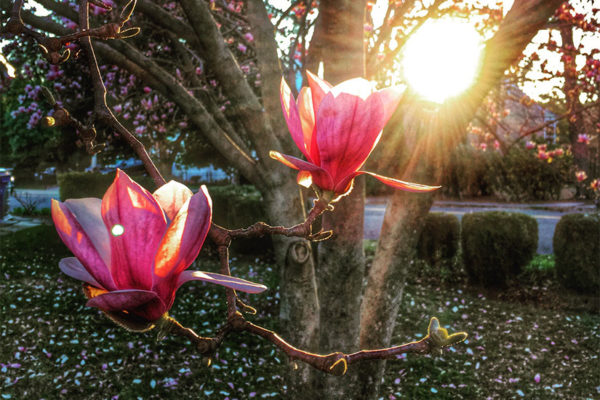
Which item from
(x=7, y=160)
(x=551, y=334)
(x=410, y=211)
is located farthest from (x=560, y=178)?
(x=7, y=160)

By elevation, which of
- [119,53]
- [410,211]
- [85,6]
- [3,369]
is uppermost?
[119,53]

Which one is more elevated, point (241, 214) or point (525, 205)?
point (241, 214)

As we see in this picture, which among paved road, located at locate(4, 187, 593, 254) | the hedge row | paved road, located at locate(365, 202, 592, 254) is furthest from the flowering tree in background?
paved road, located at locate(4, 187, 593, 254)

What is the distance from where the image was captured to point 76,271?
0.57 meters

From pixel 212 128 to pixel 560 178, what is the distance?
18.8 meters

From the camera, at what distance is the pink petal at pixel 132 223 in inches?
20.4

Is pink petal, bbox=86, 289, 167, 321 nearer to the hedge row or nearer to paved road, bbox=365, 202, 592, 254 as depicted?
the hedge row

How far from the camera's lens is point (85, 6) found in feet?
2.54

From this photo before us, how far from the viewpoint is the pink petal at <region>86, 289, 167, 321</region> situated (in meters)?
0.49

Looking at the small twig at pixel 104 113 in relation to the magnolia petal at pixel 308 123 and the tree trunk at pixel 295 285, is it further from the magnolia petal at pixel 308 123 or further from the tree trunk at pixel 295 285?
the tree trunk at pixel 295 285

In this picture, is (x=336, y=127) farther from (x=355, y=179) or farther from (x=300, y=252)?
(x=300, y=252)

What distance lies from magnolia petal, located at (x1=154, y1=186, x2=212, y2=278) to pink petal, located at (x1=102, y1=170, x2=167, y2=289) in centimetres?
2

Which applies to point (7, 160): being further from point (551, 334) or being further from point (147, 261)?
point (147, 261)

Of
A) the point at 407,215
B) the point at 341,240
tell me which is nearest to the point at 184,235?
the point at 341,240
